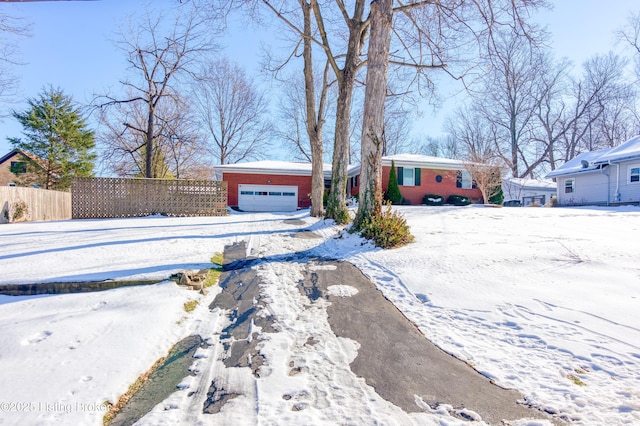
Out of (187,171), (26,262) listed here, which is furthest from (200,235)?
(187,171)

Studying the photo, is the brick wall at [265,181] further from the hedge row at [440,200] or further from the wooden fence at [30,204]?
the wooden fence at [30,204]

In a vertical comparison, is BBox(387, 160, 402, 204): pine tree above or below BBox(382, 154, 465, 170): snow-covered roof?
below

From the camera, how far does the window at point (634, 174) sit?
48.5ft

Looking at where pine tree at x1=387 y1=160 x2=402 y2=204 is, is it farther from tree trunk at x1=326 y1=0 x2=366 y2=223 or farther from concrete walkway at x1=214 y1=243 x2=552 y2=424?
concrete walkway at x1=214 y1=243 x2=552 y2=424

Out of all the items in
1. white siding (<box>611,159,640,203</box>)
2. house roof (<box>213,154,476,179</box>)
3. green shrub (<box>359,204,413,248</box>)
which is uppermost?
house roof (<box>213,154,476,179</box>)

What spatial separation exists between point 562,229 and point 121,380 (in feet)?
27.0

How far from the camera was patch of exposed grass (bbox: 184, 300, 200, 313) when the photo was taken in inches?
127

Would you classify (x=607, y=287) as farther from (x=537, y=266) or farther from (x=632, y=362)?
(x=632, y=362)

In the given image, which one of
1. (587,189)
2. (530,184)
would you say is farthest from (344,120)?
(530,184)

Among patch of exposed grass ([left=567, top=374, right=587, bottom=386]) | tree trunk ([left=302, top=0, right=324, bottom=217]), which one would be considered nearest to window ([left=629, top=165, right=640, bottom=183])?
tree trunk ([left=302, top=0, right=324, bottom=217])

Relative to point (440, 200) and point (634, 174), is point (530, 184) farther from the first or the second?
point (440, 200)

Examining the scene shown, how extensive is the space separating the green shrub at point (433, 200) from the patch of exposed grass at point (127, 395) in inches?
692

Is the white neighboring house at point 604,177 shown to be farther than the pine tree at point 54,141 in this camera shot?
No

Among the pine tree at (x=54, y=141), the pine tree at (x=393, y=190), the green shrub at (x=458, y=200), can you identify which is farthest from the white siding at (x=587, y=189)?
the pine tree at (x=54, y=141)
